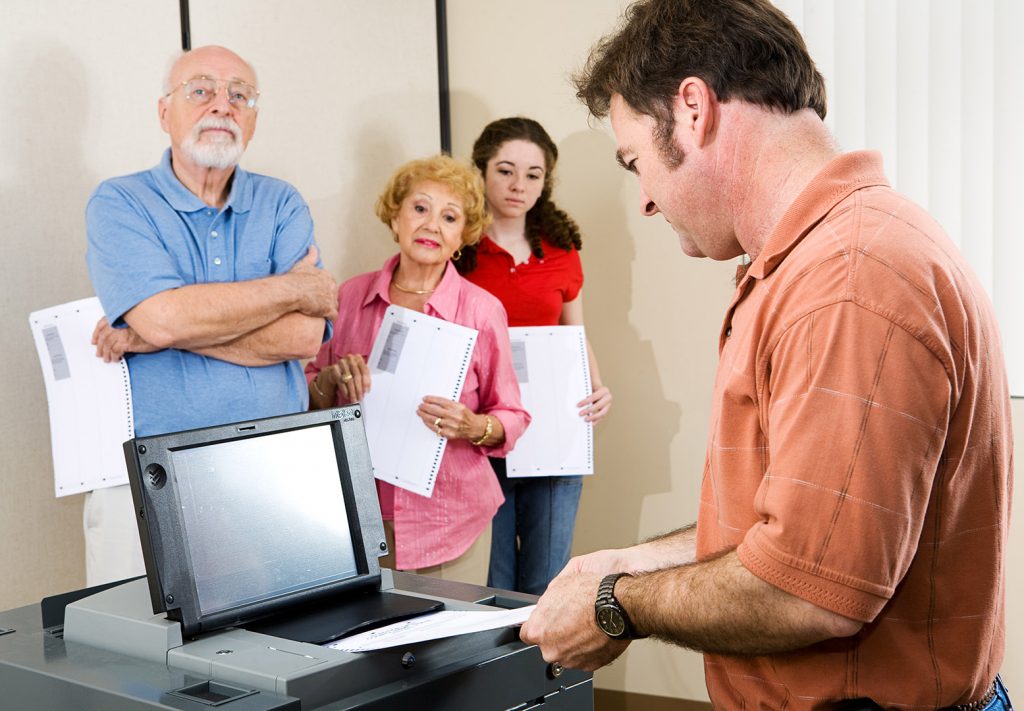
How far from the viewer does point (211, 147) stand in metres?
2.13

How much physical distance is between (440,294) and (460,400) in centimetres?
28

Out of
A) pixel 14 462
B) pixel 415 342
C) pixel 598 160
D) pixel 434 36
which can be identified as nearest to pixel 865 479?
pixel 415 342

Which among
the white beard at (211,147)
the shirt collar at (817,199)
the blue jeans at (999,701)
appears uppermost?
the white beard at (211,147)

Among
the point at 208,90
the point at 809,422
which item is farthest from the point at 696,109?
the point at 208,90

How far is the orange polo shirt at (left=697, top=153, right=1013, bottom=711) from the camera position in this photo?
86 cm

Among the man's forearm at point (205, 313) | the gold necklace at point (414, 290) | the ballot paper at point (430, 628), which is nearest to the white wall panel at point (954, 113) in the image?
the gold necklace at point (414, 290)

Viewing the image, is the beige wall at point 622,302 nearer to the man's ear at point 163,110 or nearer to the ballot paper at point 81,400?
the man's ear at point 163,110

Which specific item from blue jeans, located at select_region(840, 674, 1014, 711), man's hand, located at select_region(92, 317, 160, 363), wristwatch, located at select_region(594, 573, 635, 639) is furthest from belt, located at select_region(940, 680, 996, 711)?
man's hand, located at select_region(92, 317, 160, 363)

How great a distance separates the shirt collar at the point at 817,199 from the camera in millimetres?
1002

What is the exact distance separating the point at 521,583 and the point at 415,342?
874 mm

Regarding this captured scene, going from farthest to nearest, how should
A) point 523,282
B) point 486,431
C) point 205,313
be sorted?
point 523,282, point 486,431, point 205,313

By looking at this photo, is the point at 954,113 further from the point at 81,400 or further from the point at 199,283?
the point at 81,400

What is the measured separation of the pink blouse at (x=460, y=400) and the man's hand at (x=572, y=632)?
1366mm

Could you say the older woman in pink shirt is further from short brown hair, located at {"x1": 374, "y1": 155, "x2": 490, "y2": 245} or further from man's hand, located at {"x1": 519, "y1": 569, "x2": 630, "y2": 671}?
man's hand, located at {"x1": 519, "y1": 569, "x2": 630, "y2": 671}
